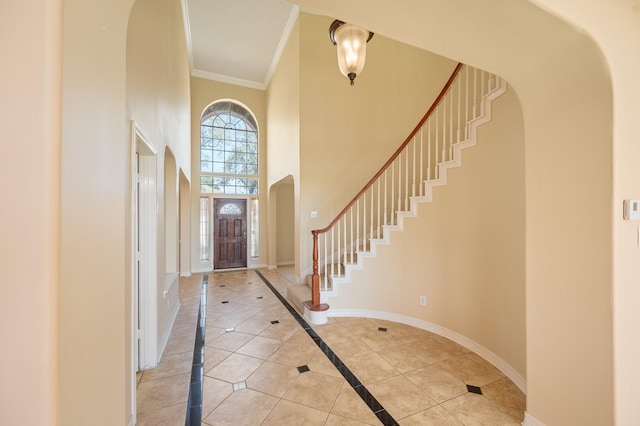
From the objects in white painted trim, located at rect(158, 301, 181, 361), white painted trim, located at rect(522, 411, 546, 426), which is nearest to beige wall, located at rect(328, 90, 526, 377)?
white painted trim, located at rect(522, 411, 546, 426)

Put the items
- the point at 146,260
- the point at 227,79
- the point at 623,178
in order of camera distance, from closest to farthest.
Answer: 1. the point at 623,178
2. the point at 146,260
3. the point at 227,79

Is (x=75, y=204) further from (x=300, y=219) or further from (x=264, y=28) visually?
(x=264, y=28)

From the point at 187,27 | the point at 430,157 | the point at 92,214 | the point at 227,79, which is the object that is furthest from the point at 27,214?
the point at 227,79

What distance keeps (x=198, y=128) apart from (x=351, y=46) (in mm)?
5589

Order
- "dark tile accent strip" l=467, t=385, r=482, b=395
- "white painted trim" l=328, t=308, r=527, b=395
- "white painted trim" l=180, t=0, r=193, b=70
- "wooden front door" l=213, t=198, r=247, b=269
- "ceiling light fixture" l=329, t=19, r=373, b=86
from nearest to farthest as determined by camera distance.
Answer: "dark tile accent strip" l=467, t=385, r=482, b=395
"white painted trim" l=328, t=308, r=527, b=395
"ceiling light fixture" l=329, t=19, r=373, b=86
"white painted trim" l=180, t=0, r=193, b=70
"wooden front door" l=213, t=198, r=247, b=269

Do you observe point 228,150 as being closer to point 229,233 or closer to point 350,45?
point 229,233

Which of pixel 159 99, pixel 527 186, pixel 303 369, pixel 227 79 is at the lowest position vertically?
pixel 303 369

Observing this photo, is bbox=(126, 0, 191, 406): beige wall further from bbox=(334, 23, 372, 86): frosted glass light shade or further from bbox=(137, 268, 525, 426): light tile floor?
bbox=(334, 23, 372, 86): frosted glass light shade

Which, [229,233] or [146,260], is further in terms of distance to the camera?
[229,233]

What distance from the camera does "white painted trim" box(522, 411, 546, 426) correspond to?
1.70 metres

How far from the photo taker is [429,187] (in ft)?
10.8

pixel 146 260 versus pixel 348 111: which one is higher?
pixel 348 111

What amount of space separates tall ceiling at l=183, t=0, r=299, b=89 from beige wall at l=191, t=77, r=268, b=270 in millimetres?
244

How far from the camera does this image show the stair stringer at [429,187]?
8.41 feet
